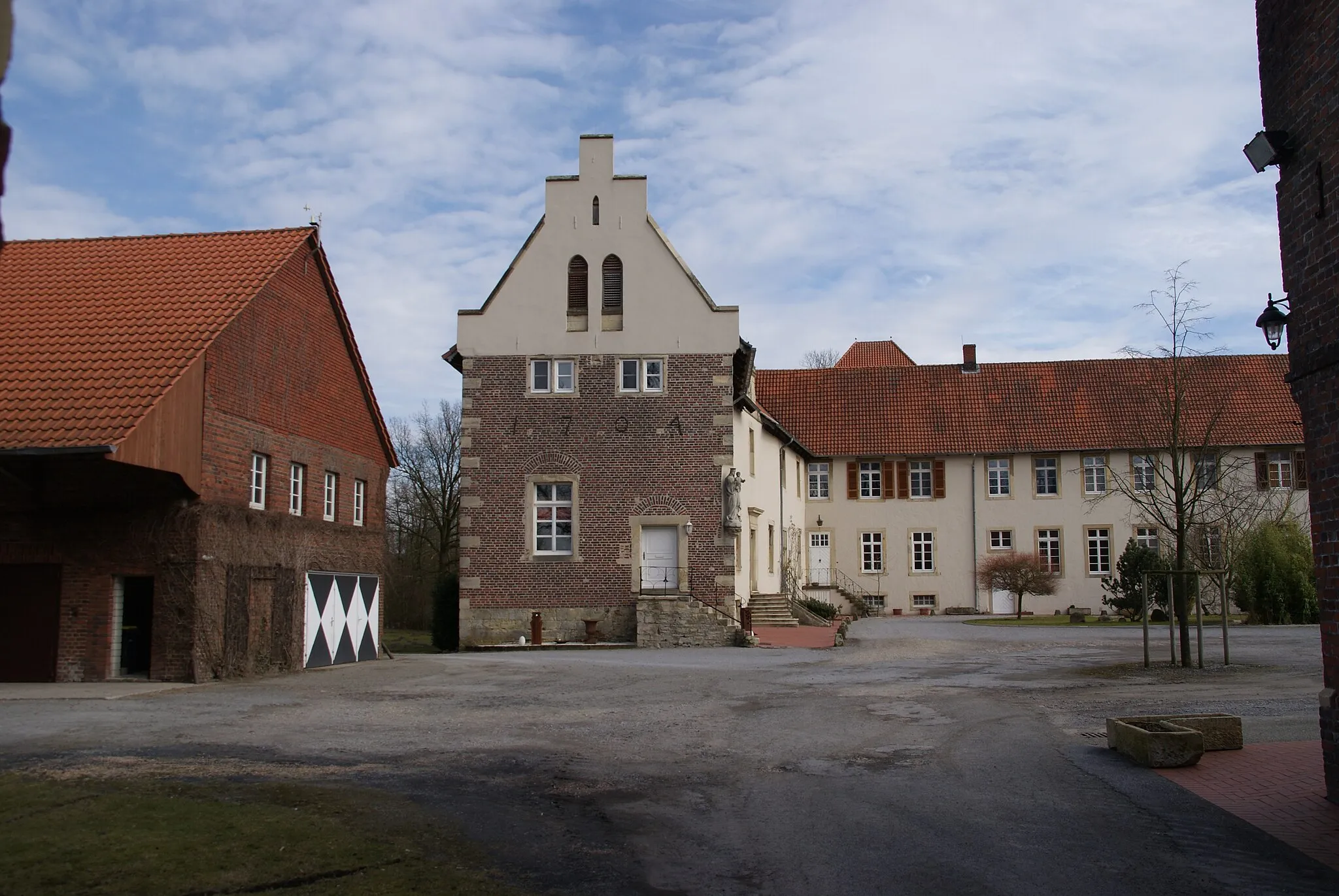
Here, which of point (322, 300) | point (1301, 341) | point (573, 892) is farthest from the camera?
point (322, 300)

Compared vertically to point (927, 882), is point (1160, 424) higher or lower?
higher

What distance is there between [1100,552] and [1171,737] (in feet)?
113

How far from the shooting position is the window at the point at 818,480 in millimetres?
45031

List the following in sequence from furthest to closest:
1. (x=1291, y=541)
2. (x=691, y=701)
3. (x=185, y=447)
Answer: (x=1291, y=541) → (x=185, y=447) → (x=691, y=701)

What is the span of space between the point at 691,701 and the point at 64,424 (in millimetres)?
9837

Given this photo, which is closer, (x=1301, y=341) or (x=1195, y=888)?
(x=1195, y=888)

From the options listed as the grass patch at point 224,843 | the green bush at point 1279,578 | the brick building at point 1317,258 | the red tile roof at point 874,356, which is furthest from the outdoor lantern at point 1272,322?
the red tile roof at point 874,356

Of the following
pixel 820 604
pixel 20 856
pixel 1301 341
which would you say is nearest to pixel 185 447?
pixel 20 856

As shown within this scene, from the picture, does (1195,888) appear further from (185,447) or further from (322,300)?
(322,300)

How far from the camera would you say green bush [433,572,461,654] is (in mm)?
30219

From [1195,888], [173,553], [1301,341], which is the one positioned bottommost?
[1195,888]

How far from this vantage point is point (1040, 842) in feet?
25.6

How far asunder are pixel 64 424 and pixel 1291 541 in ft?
102

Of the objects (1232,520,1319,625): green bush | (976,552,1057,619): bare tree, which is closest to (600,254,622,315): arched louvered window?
(976,552,1057,619): bare tree
